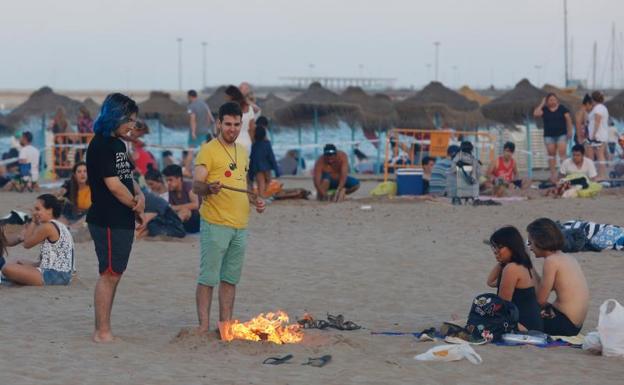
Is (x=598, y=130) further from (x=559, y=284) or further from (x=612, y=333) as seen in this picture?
(x=612, y=333)

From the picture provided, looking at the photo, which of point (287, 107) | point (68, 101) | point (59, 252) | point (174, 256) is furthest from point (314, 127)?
point (59, 252)

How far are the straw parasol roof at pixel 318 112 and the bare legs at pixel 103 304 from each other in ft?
80.2

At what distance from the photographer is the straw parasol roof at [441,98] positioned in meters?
34.0

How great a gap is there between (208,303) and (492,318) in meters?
1.75

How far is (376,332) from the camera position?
289 inches

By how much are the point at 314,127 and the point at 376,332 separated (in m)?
24.7

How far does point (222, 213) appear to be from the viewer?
271 inches

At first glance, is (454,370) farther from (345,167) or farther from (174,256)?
(345,167)

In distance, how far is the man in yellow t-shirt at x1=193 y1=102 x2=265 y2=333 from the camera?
688 cm

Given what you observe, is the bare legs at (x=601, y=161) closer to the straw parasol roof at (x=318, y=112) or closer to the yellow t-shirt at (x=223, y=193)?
the straw parasol roof at (x=318, y=112)

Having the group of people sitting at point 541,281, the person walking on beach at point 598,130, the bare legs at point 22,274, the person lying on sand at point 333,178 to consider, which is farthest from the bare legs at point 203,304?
the person walking on beach at point 598,130

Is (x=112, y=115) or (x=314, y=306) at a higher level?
(x=112, y=115)

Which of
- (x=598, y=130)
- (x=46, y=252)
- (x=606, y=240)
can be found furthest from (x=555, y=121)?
(x=46, y=252)

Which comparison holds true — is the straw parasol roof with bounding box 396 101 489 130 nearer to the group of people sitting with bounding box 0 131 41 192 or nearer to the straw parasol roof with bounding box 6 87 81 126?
the straw parasol roof with bounding box 6 87 81 126
